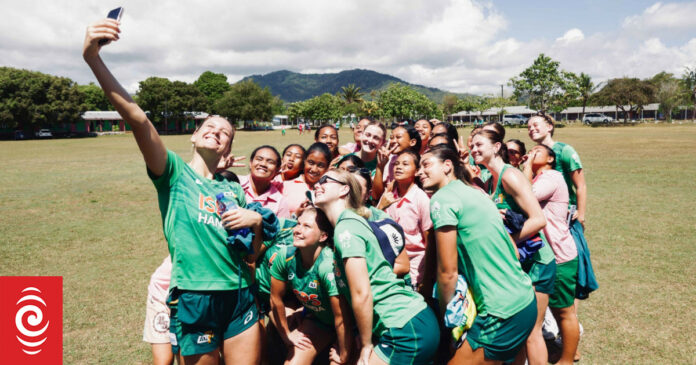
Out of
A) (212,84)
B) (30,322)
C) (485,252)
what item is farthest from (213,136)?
(212,84)

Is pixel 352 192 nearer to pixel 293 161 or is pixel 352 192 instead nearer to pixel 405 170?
pixel 405 170

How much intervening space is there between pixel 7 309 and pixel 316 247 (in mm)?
4213

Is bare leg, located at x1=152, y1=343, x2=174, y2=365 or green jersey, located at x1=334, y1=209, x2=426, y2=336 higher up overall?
green jersey, located at x1=334, y1=209, x2=426, y2=336

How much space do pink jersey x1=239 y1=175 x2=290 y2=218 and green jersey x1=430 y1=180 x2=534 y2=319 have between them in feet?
7.95

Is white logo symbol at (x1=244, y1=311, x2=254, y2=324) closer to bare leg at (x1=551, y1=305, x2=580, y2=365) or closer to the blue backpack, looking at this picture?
the blue backpack

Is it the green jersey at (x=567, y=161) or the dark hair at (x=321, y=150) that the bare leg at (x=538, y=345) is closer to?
the green jersey at (x=567, y=161)

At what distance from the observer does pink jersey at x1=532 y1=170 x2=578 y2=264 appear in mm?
4219

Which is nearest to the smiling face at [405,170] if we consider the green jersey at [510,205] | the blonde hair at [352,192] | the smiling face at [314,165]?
the green jersey at [510,205]

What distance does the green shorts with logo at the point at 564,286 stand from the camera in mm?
4145

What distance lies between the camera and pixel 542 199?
4289 millimetres

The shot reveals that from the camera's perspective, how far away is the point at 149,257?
8000 millimetres

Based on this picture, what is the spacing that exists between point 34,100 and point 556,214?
71.0 meters

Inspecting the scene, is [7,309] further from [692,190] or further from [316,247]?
[692,190]

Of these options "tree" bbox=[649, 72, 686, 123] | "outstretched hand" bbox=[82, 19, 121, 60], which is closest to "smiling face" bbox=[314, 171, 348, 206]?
"outstretched hand" bbox=[82, 19, 121, 60]
